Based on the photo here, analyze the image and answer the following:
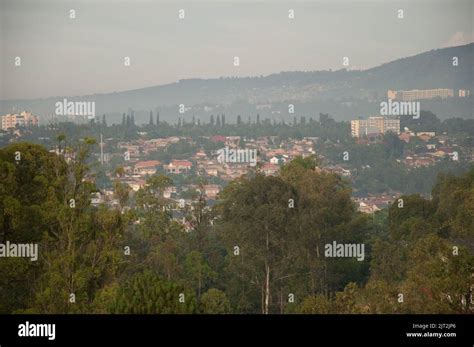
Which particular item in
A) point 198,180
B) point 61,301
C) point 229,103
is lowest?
point 61,301

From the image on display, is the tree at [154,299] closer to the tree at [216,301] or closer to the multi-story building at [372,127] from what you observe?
the tree at [216,301]

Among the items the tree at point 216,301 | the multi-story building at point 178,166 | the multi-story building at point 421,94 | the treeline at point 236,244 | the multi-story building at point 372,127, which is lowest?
the tree at point 216,301

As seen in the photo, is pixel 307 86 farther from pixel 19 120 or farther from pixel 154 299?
pixel 154 299

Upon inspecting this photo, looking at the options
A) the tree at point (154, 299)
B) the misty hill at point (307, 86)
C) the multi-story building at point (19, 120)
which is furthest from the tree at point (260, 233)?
the tree at point (154, 299)

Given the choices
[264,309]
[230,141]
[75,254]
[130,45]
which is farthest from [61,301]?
[230,141]

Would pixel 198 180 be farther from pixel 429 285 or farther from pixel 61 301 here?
pixel 429 285

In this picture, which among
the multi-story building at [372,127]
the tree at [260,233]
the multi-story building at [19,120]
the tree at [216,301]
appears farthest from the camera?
the multi-story building at [372,127]
